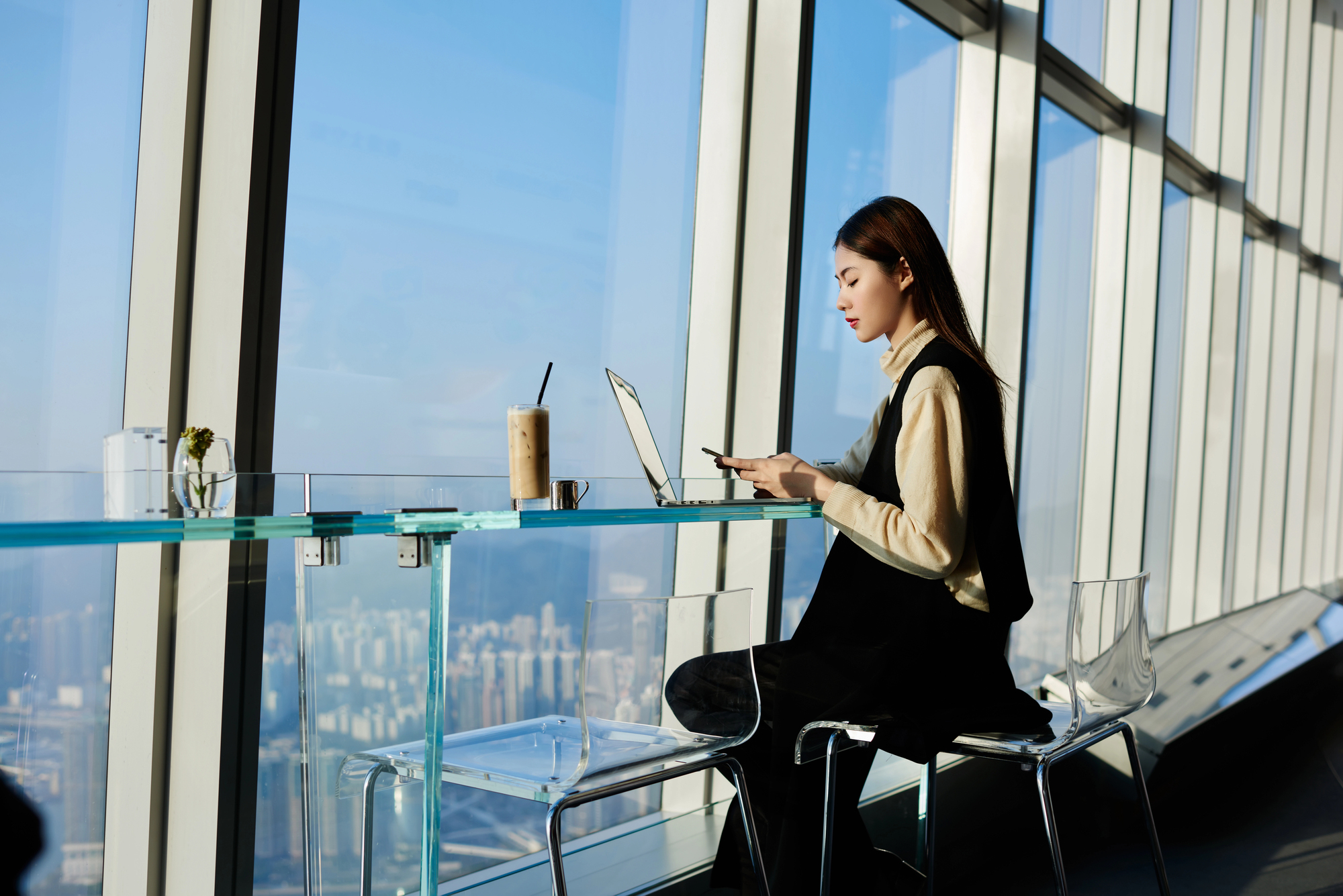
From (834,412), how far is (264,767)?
1.87 meters

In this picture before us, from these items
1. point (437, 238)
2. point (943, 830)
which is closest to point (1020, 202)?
point (943, 830)

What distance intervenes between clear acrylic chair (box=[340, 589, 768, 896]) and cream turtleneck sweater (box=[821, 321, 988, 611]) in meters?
0.26

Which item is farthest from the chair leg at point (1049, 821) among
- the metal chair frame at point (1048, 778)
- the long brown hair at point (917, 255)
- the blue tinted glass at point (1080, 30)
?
the blue tinted glass at point (1080, 30)

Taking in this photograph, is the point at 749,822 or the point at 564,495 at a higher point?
the point at 564,495

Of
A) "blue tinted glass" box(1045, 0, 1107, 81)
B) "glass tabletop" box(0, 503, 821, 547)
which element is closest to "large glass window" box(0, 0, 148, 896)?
"glass tabletop" box(0, 503, 821, 547)

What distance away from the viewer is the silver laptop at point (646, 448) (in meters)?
1.58

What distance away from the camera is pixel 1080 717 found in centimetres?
175

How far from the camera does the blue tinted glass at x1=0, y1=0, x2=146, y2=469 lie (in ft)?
4.33

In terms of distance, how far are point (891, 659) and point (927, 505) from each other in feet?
0.93

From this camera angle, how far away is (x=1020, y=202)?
3521 mm

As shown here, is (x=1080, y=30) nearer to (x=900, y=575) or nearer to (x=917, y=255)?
(x=917, y=255)

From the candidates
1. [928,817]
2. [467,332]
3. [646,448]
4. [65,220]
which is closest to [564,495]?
[646,448]

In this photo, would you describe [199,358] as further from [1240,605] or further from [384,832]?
[1240,605]

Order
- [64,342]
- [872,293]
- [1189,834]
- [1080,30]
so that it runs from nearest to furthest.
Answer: [64,342], [872,293], [1189,834], [1080,30]
